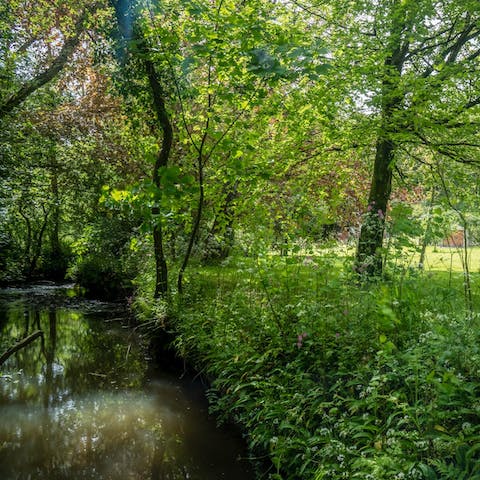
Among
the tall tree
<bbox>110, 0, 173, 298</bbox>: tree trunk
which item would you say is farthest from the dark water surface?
the tall tree

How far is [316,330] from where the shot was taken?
186 inches

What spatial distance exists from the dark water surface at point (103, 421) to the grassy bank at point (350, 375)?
439mm

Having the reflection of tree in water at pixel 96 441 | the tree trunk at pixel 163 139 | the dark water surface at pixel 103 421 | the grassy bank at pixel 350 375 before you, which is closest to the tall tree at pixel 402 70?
the grassy bank at pixel 350 375

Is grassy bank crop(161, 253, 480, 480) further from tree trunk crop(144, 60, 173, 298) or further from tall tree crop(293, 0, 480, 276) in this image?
tall tree crop(293, 0, 480, 276)

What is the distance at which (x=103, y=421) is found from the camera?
222 inches

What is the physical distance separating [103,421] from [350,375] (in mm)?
3246

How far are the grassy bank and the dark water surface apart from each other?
439 mm

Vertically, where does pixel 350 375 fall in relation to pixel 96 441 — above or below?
above

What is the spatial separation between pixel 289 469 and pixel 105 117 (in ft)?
43.0

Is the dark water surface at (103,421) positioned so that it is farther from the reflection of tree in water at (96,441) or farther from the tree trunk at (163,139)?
the tree trunk at (163,139)

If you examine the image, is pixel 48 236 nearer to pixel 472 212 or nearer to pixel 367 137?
pixel 367 137

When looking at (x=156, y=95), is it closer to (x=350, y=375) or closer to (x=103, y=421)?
(x=103, y=421)

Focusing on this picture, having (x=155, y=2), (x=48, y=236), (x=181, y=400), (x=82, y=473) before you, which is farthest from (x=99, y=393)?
(x=48, y=236)

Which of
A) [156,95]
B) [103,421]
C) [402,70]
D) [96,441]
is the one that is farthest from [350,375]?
[402,70]
